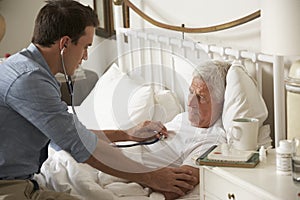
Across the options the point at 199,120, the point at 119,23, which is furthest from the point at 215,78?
the point at 119,23

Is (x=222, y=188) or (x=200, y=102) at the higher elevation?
(x=200, y=102)

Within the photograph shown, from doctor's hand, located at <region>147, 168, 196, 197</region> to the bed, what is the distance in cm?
3

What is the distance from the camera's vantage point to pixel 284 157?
1.66 metres

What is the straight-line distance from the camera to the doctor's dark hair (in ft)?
6.46

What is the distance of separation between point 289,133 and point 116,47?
196 centimetres

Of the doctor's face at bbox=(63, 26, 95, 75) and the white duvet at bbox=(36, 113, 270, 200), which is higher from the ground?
the doctor's face at bbox=(63, 26, 95, 75)

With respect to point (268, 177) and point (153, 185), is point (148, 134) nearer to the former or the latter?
point (153, 185)

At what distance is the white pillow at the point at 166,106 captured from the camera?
2639 millimetres

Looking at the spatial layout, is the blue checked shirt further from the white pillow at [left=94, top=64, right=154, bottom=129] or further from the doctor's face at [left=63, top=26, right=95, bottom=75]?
the white pillow at [left=94, top=64, right=154, bottom=129]

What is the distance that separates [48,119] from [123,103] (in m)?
0.97

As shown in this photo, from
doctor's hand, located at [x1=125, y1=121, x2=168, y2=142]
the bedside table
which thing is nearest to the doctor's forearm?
doctor's hand, located at [x1=125, y1=121, x2=168, y2=142]

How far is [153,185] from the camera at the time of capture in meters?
1.95

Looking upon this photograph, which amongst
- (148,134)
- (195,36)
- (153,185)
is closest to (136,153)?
(148,134)

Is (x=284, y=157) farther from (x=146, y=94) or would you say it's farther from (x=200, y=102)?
(x=146, y=94)
